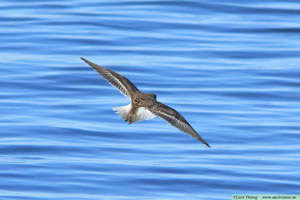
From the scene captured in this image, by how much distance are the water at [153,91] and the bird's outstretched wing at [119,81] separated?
141cm

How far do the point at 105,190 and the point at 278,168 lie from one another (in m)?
2.06

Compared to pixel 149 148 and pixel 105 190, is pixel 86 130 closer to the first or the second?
pixel 149 148

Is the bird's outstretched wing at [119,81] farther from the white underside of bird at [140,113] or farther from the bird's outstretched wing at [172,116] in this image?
the bird's outstretched wing at [172,116]

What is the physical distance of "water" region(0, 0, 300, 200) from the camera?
9203 mm

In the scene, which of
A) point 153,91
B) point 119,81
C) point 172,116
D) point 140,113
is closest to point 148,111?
point 140,113

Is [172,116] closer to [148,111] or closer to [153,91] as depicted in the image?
[148,111]

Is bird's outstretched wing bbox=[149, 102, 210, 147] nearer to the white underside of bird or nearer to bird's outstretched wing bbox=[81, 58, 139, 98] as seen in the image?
the white underside of bird

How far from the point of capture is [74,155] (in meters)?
9.91

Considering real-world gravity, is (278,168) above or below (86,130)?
below

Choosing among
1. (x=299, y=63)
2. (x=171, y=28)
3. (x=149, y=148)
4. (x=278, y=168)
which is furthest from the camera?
(x=171, y=28)

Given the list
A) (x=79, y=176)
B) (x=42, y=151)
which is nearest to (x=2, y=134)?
(x=42, y=151)

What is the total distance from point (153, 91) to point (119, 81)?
457cm

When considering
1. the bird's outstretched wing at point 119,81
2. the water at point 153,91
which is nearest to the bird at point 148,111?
the bird's outstretched wing at point 119,81

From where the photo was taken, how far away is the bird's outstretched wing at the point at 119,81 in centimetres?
775
